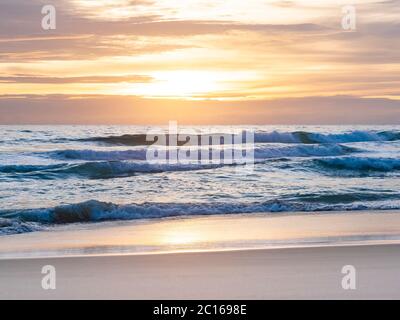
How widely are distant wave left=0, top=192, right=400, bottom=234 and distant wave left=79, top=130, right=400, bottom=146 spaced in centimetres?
1978

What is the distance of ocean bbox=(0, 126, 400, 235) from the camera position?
1252 cm

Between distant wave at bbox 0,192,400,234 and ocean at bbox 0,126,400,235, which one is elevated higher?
ocean at bbox 0,126,400,235

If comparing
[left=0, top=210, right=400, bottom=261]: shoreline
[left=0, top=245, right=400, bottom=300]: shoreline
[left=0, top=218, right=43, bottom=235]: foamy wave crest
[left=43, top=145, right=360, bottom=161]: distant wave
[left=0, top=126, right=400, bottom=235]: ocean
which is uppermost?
[left=43, top=145, right=360, bottom=161]: distant wave

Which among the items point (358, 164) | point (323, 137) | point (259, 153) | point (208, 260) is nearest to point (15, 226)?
point (208, 260)

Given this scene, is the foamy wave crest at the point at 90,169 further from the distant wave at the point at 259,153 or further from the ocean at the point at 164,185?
the distant wave at the point at 259,153

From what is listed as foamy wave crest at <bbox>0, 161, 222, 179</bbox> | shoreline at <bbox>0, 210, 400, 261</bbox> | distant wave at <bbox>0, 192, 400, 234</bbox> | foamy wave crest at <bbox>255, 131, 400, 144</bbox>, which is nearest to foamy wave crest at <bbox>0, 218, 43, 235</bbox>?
distant wave at <bbox>0, 192, 400, 234</bbox>

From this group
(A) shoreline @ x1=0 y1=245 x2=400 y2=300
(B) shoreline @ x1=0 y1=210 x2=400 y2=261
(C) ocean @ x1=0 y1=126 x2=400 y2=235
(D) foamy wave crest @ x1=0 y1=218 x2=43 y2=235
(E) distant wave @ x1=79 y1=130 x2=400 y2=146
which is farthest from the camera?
(E) distant wave @ x1=79 y1=130 x2=400 y2=146

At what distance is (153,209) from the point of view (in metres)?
12.6

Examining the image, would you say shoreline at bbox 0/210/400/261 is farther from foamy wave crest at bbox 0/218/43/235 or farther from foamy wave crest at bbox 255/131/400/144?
foamy wave crest at bbox 255/131/400/144

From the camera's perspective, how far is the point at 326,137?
3819cm

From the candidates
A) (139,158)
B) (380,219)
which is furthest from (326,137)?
(380,219)

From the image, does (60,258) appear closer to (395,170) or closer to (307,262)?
(307,262)
